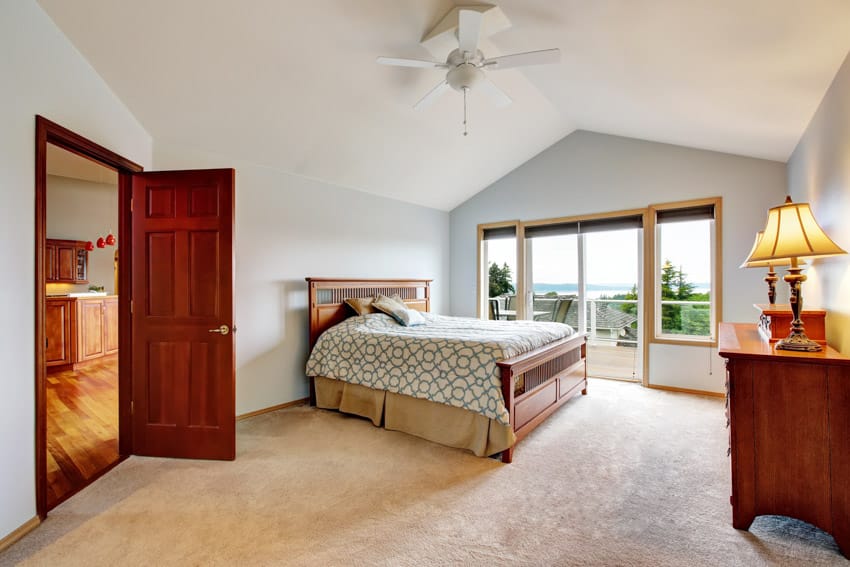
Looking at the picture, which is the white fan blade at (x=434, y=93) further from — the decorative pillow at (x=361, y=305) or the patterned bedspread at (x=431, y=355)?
the decorative pillow at (x=361, y=305)

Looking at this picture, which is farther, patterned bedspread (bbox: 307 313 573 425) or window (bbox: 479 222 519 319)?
window (bbox: 479 222 519 319)

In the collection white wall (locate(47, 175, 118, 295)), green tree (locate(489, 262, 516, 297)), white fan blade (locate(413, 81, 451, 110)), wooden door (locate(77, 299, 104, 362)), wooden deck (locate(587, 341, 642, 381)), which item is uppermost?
white fan blade (locate(413, 81, 451, 110))

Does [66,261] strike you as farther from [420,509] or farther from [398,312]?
[420,509]

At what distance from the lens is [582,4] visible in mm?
2311

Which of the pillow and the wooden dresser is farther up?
the pillow

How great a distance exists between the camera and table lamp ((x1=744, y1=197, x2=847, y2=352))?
190cm

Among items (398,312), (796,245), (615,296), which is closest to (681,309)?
(615,296)

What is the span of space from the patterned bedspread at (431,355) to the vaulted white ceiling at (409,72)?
187 centimetres

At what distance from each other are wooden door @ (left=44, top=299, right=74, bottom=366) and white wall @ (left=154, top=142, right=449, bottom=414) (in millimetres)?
3480

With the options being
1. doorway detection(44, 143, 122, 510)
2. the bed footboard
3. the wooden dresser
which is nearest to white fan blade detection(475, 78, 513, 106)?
the bed footboard

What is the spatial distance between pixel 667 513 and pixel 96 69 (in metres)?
4.36

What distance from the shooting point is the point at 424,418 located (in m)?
3.21

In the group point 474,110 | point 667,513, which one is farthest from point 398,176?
point 667,513

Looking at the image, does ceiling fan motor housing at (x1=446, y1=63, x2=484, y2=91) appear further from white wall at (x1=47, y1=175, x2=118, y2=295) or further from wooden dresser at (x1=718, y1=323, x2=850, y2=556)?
white wall at (x1=47, y1=175, x2=118, y2=295)
